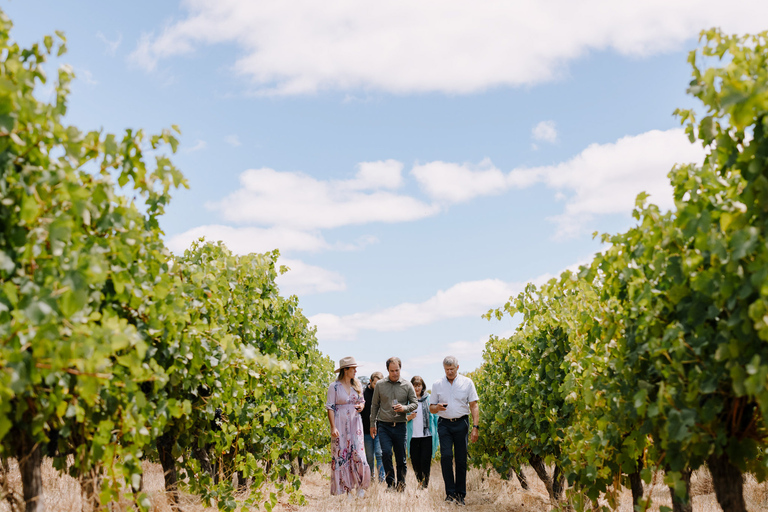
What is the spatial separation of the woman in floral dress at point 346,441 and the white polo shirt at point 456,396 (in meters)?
1.04

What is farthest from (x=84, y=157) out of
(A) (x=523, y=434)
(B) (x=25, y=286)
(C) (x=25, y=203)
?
(A) (x=523, y=434)

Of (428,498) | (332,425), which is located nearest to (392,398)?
(332,425)

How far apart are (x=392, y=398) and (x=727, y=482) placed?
18.4 feet

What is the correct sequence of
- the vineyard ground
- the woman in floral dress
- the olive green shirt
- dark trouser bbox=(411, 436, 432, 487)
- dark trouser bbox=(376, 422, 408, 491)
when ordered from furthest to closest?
dark trouser bbox=(411, 436, 432, 487) → dark trouser bbox=(376, 422, 408, 491) → the olive green shirt → the woman in floral dress → the vineyard ground

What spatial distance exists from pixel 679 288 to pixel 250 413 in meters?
4.48

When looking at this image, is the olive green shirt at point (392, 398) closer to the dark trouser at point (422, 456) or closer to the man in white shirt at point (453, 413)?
the man in white shirt at point (453, 413)

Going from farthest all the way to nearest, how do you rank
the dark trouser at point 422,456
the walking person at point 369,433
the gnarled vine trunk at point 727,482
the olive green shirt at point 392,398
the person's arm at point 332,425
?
the walking person at point 369,433, the dark trouser at point 422,456, the olive green shirt at point 392,398, the person's arm at point 332,425, the gnarled vine trunk at point 727,482

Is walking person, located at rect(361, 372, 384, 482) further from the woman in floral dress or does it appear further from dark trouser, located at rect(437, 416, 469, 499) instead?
dark trouser, located at rect(437, 416, 469, 499)

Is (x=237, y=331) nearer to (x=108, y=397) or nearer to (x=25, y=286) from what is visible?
(x=108, y=397)

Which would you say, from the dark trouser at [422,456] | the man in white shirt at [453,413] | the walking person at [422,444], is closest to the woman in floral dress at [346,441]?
the man in white shirt at [453,413]

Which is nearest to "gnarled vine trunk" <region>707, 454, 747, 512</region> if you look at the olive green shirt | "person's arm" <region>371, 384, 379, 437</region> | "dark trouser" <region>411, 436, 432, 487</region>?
the olive green shirt

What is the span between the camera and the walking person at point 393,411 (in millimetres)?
8906

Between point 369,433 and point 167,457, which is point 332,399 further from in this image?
point 167,457

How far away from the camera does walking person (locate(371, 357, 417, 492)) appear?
8906mm
